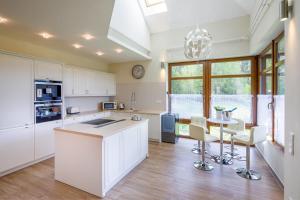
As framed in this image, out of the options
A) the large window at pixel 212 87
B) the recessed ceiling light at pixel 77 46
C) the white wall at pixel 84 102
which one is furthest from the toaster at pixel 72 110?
the large window at pixel 212 87

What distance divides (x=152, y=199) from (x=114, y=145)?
2.94ft

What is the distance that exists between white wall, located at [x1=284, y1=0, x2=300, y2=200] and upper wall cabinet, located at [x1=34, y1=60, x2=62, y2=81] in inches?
156

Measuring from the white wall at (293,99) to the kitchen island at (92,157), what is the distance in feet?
6.79

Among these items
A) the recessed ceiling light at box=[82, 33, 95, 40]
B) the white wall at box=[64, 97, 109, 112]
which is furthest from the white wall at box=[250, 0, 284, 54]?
the white wall at box=[64, 97, 109, 112]

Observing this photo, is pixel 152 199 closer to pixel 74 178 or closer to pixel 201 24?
pixel 74 178

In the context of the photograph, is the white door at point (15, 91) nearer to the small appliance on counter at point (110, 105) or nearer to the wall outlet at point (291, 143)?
the small appliance on counter at point (110, 105)

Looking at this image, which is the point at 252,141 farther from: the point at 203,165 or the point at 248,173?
the point at 203,165

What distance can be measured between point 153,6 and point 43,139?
431cm

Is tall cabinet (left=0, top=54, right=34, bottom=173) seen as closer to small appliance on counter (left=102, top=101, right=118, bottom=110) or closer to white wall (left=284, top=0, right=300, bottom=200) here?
small appliance on counter (left=102, top=101, right=118, bottom=110)

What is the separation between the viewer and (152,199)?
213 cm

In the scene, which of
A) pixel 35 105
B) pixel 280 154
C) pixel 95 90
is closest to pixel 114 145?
pixel 35 105

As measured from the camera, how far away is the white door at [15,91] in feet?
8.78

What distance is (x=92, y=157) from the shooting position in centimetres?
217

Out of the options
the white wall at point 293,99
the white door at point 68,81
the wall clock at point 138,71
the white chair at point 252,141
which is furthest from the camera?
the wall clock at point 138,71
